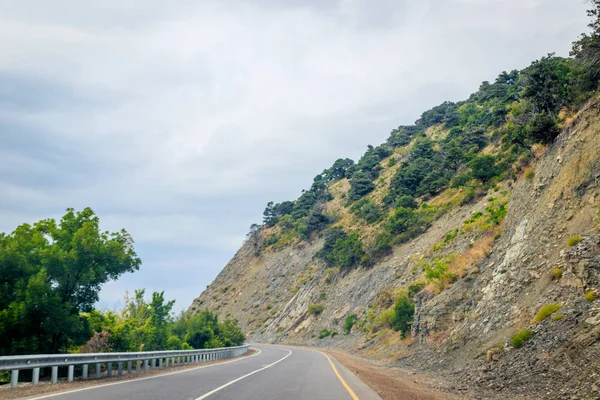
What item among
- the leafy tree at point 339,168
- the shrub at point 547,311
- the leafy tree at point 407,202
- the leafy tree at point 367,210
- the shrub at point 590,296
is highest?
the leafy tree at point 339,168

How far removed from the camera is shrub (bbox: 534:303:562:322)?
14.3 metres

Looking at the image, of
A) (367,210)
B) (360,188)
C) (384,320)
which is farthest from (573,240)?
(360,188)

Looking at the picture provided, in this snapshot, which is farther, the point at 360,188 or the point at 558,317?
the point at 360,188

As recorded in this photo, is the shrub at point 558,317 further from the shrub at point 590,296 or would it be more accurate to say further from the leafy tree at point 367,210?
the leafy tree at point 367,210

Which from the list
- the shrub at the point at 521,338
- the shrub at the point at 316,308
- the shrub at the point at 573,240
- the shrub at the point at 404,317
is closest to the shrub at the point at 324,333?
the shrub at the point at 316,308

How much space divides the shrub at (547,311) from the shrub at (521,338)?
641 millimetres

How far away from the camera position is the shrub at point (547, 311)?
46.8ft

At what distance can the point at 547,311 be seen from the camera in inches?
568

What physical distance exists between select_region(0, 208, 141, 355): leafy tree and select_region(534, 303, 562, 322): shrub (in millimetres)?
16896

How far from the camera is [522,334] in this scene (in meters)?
14.4

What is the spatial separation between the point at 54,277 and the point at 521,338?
18622mm

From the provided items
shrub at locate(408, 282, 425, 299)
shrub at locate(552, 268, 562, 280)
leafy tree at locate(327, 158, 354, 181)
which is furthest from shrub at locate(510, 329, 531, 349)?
leafy tree at locate(327, 158, 354, 181)

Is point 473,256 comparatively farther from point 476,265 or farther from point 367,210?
point 367,210

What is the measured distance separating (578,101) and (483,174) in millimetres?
27992
